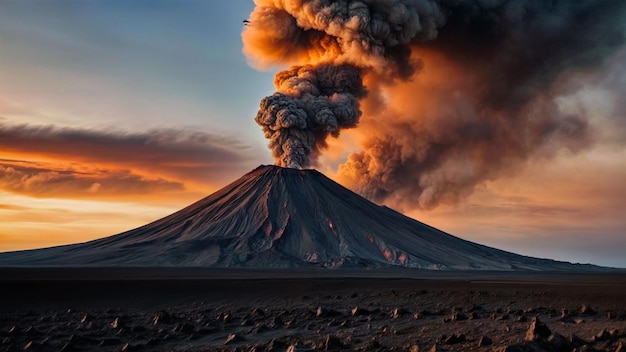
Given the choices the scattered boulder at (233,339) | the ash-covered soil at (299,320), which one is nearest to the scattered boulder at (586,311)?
the ash-covered soil at (299,320)

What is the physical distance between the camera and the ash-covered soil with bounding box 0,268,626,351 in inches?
484

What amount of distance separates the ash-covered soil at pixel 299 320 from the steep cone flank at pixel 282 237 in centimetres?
5486

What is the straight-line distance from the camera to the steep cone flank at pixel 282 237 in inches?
3329

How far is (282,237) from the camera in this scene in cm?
9312

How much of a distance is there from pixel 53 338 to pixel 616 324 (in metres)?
14.1

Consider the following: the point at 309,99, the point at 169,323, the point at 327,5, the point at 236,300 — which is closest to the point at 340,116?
the point at 309,99

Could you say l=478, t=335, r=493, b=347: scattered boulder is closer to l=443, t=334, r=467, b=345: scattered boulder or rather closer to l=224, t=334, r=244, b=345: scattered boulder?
l=443, t=334, r=467, b=345: scattered boulder

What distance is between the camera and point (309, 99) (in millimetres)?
88312

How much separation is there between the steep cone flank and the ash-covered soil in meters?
54.9

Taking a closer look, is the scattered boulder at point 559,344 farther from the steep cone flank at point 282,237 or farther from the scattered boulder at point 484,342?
the steep cone flank at point 282,237

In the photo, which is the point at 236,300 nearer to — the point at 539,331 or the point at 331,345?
the point at 331,345

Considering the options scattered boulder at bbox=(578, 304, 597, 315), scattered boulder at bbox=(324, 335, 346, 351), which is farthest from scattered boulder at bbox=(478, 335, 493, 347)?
scattered boulder at bbox=(578, 304, 597, 315)

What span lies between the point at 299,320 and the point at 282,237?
76661 millimetres

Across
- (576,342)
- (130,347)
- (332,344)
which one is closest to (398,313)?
(332,344)
